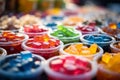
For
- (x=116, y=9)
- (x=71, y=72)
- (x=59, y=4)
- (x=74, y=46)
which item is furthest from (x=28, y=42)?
(x=116, y=9)

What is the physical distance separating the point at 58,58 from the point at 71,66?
206 millimetres

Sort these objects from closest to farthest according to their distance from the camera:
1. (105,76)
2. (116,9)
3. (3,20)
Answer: (105,76) < (3,20) < (116,9)

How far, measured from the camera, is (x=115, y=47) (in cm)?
171

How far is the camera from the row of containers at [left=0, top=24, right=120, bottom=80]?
46.8 inches

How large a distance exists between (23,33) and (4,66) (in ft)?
2.57

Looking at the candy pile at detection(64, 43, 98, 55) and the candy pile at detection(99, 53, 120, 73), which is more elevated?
the candy pile at detection(64, 43, 98, 55)

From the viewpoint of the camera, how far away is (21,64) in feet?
4.05

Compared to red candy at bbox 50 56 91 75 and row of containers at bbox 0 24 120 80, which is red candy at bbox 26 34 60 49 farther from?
red candy at bbox 50 56 91 75

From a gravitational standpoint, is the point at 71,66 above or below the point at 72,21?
above

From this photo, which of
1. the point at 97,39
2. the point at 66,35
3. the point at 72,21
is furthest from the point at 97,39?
the point at 72,21

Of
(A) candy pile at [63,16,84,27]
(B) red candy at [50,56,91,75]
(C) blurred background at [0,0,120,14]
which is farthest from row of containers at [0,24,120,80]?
(C) blurred background at [0,0,120,14]

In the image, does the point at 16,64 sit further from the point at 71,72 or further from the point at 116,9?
the point at 116,9

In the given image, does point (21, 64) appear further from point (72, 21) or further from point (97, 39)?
point (72, 21)

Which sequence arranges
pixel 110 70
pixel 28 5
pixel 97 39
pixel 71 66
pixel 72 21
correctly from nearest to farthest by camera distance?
1. pixel 71 66
2. pixel 110 70
3. pixel 97 39
4. pixel 72 21
5. pixel 28 5
